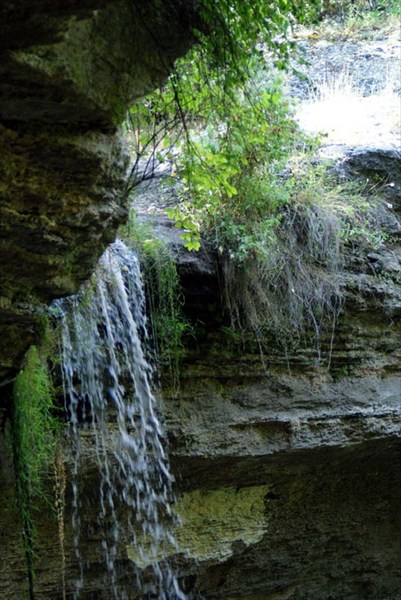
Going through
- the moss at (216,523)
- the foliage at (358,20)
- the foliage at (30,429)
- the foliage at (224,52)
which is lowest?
the moss at (216,523)

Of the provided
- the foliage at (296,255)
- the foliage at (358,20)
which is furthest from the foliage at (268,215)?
the foliage at (358,20)

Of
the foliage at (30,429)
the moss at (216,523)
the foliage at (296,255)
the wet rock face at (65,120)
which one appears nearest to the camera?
the wet rock face at (65,120)

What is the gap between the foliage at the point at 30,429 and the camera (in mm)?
3756

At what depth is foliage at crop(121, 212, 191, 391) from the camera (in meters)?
4.45

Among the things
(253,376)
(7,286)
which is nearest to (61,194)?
(7,286)

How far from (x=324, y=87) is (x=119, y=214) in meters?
5.39

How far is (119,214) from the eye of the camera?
2889 mm

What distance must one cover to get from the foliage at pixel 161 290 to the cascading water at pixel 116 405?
7 cm

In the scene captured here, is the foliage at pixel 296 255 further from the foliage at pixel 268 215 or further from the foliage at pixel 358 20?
the foliage at pixel 358 20

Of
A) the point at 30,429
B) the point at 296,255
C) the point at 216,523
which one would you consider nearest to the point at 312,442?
the point at 216,523

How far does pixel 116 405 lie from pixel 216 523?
4.25 feet

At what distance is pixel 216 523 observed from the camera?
5.06m

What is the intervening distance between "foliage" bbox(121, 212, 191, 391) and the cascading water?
0.07m

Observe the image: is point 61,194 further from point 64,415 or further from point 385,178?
point 385,178
